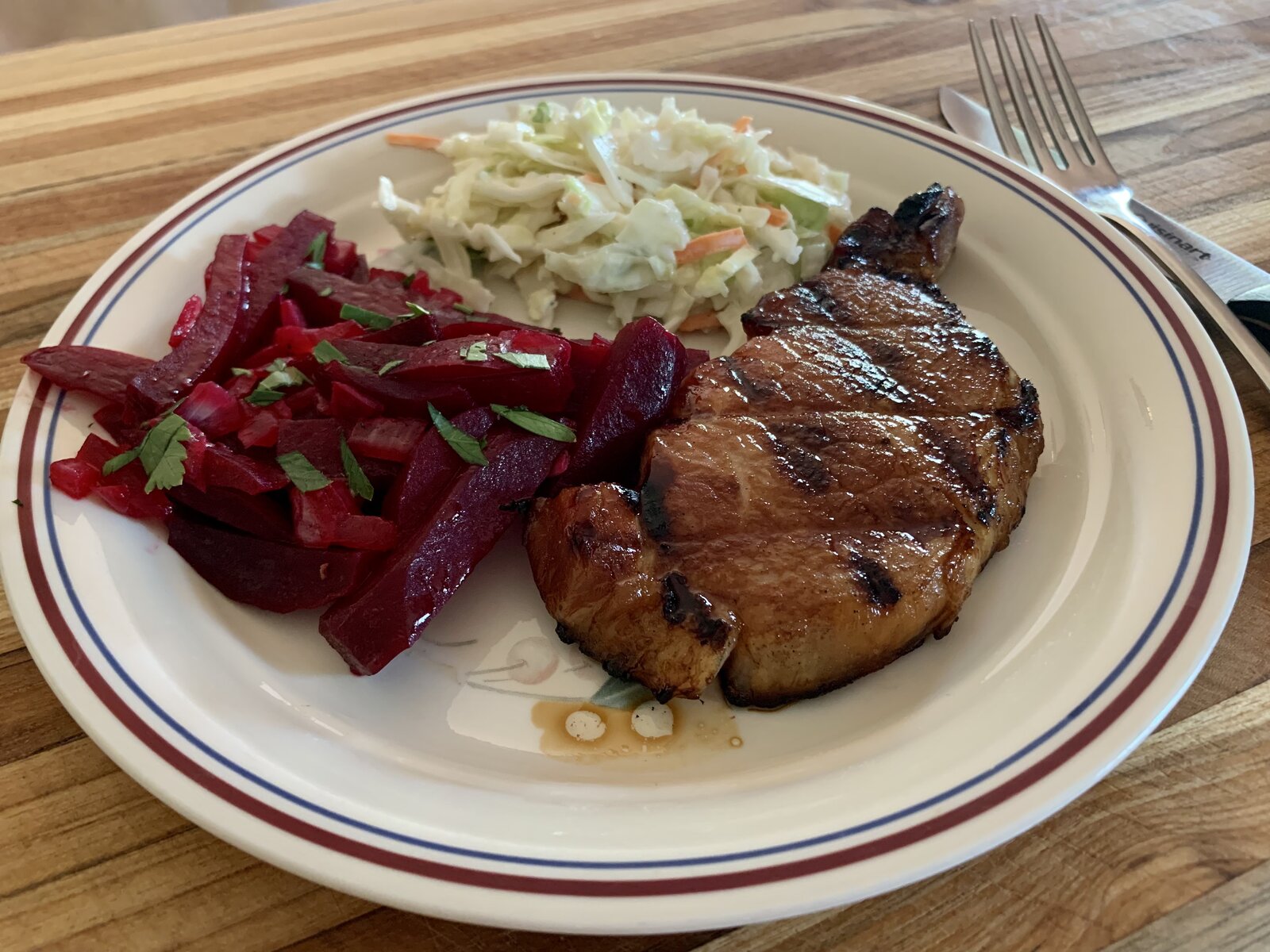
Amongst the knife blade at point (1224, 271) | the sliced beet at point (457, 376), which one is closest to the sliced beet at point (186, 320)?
the sliced beet at point (457, 376)

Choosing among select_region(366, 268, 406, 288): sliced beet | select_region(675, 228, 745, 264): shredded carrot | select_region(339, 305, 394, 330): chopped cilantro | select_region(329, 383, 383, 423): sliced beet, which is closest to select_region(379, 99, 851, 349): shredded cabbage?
select_region(675, 228, 745, 264): shredded carrot

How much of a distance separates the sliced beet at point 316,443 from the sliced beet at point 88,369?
449 millimetres

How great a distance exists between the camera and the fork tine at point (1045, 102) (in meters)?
3.23

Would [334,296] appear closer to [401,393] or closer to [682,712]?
[401,393]

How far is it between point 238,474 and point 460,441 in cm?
50

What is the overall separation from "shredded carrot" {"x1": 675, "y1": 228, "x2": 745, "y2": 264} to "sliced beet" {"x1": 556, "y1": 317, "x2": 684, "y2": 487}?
0.74m

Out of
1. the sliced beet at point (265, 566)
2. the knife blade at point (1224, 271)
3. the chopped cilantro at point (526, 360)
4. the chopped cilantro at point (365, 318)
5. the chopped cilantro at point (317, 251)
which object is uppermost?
the knife blade at point (1224, 271)

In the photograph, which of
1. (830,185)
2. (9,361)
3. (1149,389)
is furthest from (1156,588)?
(9,361)

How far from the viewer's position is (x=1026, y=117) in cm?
328

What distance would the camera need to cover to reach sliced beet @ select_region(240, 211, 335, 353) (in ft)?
8.16

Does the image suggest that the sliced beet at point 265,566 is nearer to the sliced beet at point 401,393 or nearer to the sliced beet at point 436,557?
the sliced beet at point 436,557

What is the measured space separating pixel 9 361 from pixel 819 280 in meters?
2.40

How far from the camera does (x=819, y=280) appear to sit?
8.26 feet

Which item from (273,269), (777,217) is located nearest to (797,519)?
(777,217)
